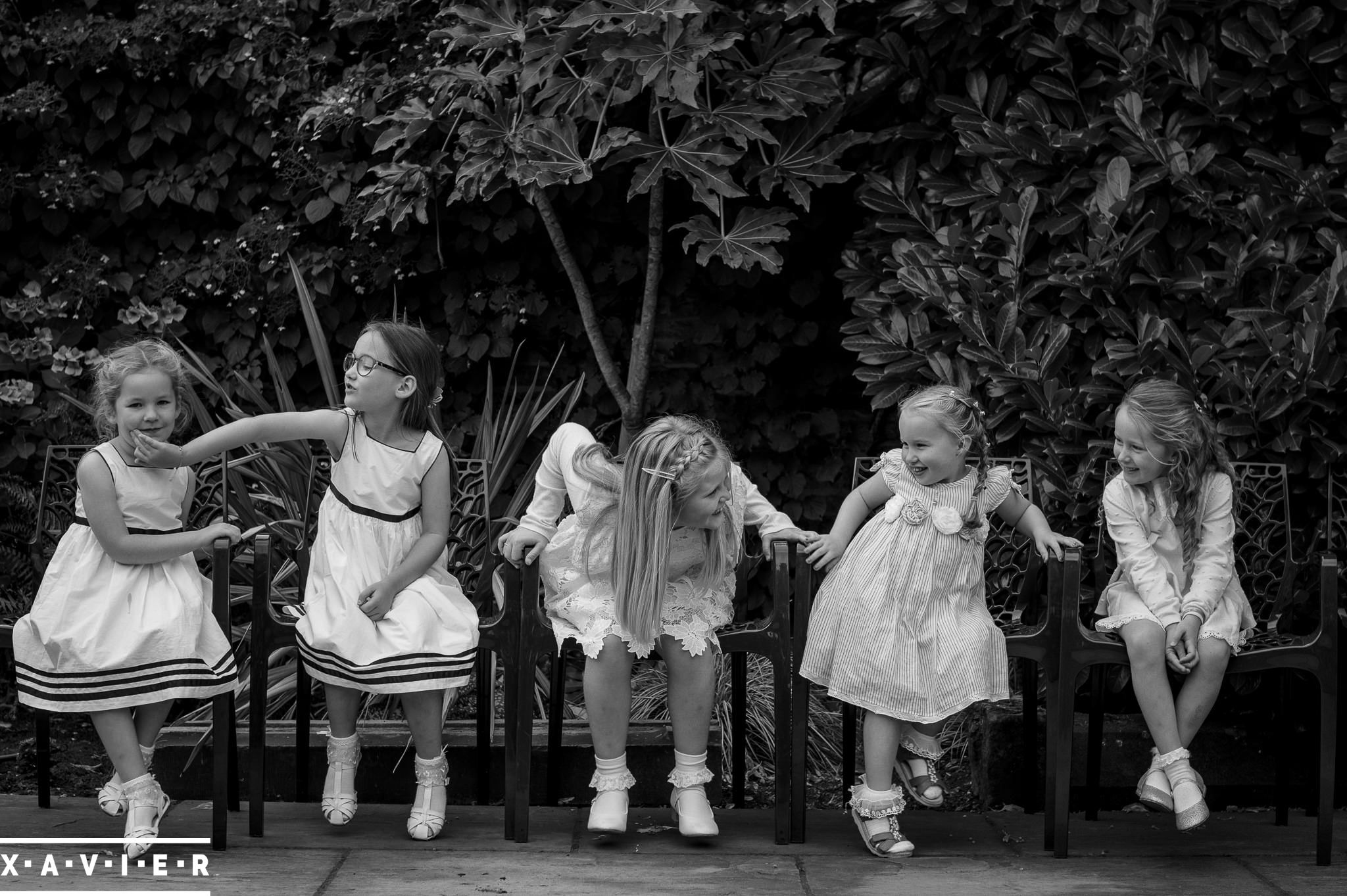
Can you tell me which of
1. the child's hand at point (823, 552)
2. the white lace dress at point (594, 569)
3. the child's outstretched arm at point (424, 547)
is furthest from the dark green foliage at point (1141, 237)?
the child's outstretched arm at point (424, 547)

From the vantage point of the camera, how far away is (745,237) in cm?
441

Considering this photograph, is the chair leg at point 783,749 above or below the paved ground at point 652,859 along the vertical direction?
above

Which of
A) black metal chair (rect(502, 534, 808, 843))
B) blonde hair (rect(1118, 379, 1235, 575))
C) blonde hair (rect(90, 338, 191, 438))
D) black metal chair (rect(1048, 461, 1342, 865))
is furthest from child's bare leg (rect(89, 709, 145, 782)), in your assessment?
blonde hair (rect(1118, 379, 1235, 575))

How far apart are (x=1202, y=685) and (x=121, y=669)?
259 centimetres

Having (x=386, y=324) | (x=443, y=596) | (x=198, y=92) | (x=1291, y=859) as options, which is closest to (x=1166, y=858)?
(x=1291, y=859)

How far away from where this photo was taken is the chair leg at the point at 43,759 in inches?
142

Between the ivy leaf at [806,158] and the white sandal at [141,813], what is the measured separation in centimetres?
248

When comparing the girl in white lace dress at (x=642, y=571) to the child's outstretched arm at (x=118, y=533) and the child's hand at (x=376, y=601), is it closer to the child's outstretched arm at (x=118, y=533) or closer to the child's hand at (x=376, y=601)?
the child's hand at (x=376, y=601)

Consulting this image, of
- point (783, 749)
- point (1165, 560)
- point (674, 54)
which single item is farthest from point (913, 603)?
point (674, 54)

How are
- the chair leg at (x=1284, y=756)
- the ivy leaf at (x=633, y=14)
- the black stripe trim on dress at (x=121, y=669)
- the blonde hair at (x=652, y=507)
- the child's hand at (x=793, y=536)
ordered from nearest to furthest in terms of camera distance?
the black stripe trim on dress at (x=121, y=669)
the blonde hair at (x=652, y=507)
the child's hand at (x=793, y=536)
the chair leg at (x=1284, y=756)
the ivy leaf at (x=633, y=14)

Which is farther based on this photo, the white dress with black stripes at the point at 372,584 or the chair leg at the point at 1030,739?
the chair leg at the point at 1030,739

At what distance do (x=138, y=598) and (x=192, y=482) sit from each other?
1.23 ft

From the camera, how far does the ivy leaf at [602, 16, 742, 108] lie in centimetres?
409

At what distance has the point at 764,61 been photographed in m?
4.44
